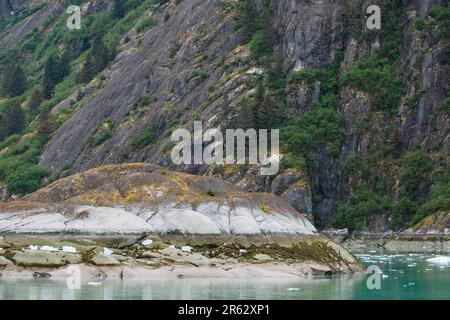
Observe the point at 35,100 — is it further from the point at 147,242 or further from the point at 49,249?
the point at 49,249

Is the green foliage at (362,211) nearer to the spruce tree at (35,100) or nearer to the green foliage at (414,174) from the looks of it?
the green foliage at (414,174)

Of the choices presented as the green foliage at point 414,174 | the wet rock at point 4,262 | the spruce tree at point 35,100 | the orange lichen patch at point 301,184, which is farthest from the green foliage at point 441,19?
the wet rock at point 4,262

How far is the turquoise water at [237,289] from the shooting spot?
50719 mm

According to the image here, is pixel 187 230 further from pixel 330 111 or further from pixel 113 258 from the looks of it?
pixel 330 111

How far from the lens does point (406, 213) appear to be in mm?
116125

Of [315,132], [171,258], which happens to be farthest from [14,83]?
[171,258]

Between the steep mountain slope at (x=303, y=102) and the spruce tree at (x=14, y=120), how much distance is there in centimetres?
517

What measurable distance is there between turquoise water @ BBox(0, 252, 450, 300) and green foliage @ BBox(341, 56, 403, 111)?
66537mm

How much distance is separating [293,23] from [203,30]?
16427 mm

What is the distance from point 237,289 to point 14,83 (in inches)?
5798

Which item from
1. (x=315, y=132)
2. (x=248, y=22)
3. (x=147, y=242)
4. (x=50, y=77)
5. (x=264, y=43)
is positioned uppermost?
(x=248, y=22)

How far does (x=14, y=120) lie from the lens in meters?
176

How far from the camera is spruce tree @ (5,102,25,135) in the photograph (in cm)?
17462
